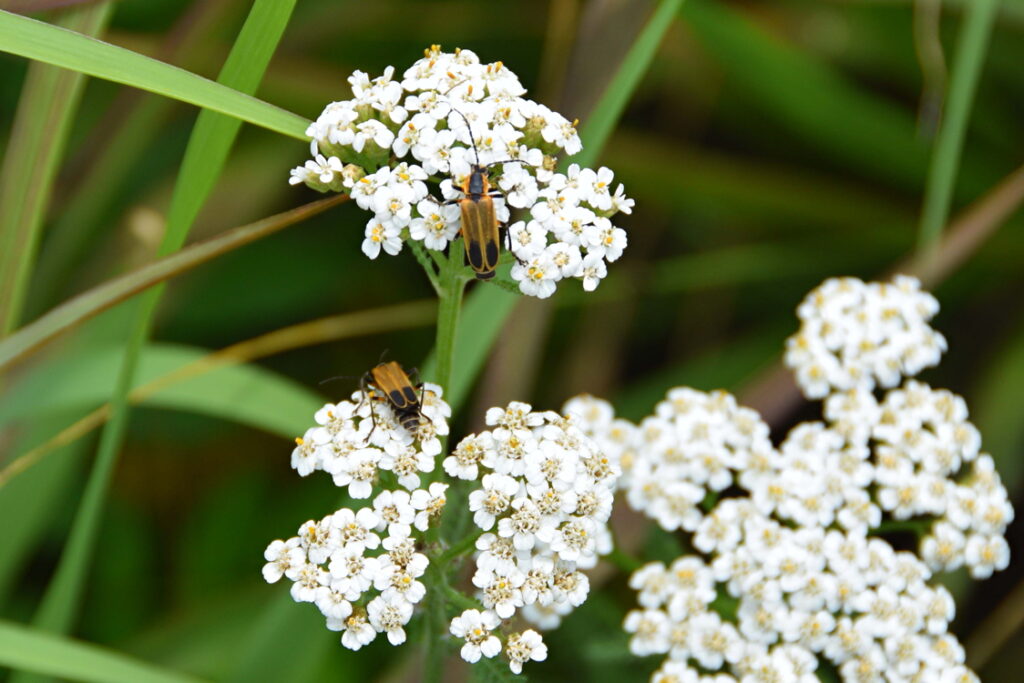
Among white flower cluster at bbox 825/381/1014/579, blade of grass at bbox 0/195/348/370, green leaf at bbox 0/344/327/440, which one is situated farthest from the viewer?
green leaf at bbox 0/344/327/440

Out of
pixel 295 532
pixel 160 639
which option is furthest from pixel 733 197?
pixel 160 639

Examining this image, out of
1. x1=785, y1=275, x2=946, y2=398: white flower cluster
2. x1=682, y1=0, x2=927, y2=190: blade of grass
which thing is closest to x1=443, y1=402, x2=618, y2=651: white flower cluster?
x1=785, y1=275, x2=946, y2=398: white flower cluster

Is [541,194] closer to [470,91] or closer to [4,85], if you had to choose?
[470,91]

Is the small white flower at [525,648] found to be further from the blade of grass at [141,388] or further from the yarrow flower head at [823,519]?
the blade of grass at [141,388]

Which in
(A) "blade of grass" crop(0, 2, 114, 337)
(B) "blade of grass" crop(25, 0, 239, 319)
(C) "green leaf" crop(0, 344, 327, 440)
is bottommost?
(C) "green leaf" crop(0, 344, 327, 440)

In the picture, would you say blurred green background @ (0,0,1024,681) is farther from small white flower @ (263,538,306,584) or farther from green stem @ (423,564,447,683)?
small white flower @ (263,538,306,584)

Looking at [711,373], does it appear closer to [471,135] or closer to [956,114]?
[956,114]

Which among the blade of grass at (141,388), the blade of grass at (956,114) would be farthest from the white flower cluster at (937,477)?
Answer: the blade of grass at (141,388)

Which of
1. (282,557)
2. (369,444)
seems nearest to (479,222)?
(369,444)
